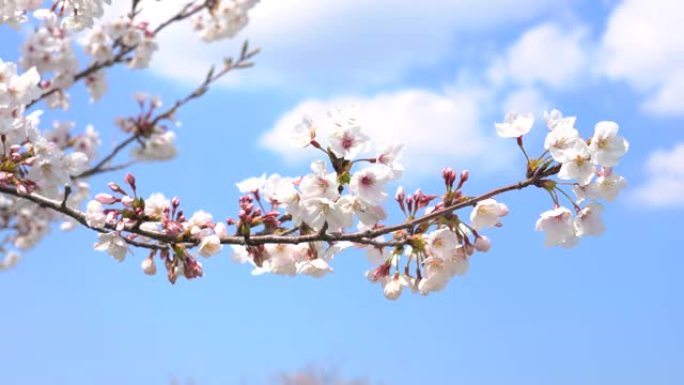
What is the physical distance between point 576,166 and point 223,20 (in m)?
4.89

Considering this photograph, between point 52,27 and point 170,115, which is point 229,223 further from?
point 52,27

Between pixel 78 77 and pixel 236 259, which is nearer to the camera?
pixel 236 259

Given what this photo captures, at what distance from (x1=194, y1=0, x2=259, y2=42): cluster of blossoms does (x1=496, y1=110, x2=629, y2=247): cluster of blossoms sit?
451 cm

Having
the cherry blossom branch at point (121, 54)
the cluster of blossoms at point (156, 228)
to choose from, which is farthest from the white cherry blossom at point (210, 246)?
the cherry blossom branch at point (121, 54)

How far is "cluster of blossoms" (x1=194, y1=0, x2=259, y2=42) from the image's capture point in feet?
22.4

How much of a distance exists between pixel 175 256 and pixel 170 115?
351cm

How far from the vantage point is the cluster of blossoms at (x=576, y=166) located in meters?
2.59

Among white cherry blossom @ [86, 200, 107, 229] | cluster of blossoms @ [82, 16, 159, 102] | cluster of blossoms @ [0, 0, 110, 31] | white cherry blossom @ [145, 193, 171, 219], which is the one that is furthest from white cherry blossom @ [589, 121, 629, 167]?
cluster of blossoms @ [82, 16, 159, 102]

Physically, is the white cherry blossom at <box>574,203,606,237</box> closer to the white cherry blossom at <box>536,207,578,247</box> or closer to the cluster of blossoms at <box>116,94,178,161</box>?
the white cherry blossom at <box>536,207,578,247</box>

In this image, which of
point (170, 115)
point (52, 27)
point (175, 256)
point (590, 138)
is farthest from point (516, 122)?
point (52, 27)

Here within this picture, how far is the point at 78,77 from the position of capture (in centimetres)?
678

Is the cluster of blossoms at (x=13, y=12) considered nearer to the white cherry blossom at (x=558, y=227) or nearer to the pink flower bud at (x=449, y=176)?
the pink flower bud at (x=449, y=176)

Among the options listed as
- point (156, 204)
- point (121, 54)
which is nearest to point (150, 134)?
point (121, 54)

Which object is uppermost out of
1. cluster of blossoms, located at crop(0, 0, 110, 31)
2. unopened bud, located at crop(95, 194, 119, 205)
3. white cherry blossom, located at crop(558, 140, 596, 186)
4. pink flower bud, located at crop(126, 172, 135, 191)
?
cluster of blossoms, located at crop(0, 0, 110, 31)
